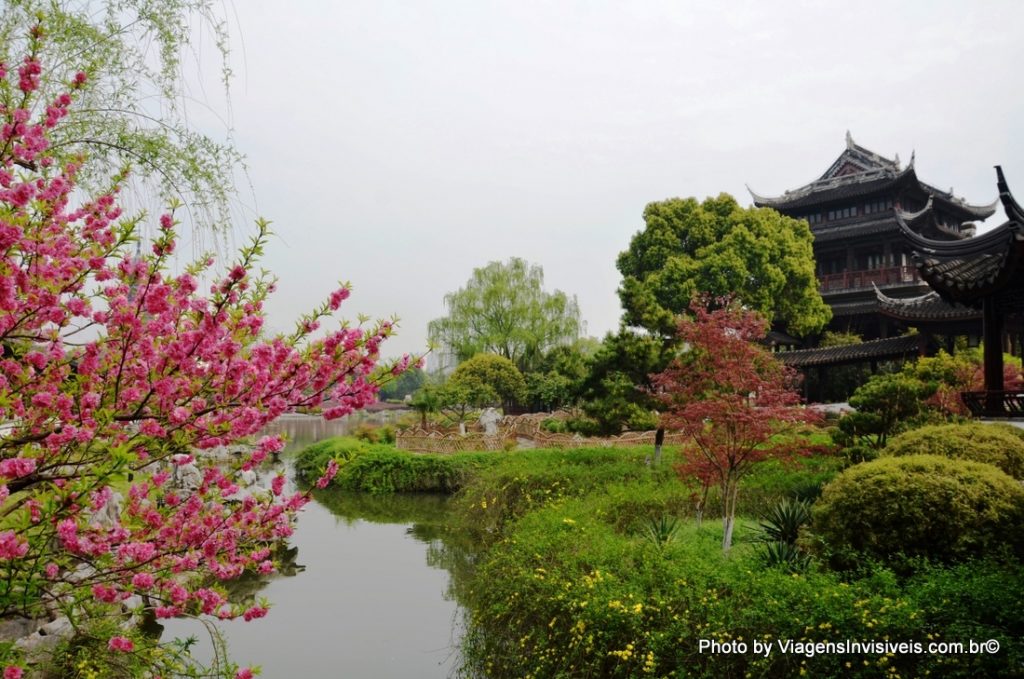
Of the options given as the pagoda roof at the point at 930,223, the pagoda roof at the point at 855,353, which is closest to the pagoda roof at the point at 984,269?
the pagoda roof at the point at 855,353

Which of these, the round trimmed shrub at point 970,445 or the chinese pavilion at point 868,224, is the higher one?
the chinese pavilion at point 868,224

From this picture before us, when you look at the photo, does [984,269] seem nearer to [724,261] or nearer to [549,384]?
[724,261]

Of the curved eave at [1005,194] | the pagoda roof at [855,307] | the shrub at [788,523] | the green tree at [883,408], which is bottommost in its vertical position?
the shrub at [788,523]

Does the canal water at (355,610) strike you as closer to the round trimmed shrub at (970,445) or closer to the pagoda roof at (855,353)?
the round trimmed shrub at (970,445)

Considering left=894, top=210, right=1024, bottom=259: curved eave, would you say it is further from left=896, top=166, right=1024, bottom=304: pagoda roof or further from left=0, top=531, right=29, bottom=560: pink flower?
left=0, top=531, right=29, bottom=560: pink flower

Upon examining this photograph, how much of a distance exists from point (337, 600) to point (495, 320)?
3233 cm

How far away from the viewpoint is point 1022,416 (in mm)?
10430

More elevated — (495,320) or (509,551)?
(495,320)

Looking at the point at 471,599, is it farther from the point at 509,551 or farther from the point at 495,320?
the point at 495,320

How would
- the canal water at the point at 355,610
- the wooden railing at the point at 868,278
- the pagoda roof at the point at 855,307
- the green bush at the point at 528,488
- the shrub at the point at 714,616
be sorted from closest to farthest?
the shrub at the point at 714,616, the canal water at the point at 355,610, the green bush at the point at 528,488, the pagoda roof at the point at 855,307, the wooden railing at the point at 868,278

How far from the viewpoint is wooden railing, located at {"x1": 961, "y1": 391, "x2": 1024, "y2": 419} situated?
10523 millimetres

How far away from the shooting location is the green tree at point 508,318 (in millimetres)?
41562

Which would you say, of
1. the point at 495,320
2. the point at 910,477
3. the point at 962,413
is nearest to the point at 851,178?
the point at 495,320

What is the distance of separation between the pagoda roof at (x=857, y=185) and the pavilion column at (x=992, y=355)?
25146mm
